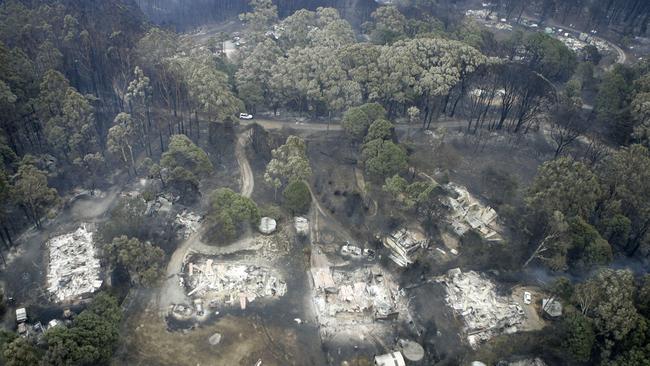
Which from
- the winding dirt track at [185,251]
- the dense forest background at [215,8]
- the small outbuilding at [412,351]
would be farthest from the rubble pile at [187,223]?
the dense forest background at [215,8]

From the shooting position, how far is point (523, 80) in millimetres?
83875

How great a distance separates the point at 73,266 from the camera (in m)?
55.7

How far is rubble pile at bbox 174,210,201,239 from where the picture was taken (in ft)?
204

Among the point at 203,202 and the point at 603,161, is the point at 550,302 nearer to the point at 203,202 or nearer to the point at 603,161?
the point at 603,161

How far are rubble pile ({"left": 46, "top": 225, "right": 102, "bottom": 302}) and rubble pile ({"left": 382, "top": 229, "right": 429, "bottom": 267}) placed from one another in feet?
124

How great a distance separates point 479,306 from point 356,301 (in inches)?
602

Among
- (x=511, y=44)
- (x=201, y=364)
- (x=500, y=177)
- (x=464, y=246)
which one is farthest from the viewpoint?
(x=511, y=44)

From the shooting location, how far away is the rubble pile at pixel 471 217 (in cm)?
6431

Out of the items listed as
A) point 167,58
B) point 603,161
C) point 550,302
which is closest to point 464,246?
point 550,302

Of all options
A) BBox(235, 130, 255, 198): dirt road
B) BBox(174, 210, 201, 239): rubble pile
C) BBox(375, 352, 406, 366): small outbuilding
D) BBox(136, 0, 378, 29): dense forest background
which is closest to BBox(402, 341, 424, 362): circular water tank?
BBox(375, 352, 406, 366): small outbuilding

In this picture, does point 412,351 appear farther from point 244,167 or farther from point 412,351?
point 244,167

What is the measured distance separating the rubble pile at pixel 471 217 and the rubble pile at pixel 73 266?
4930cm

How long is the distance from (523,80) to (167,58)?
67.8 meters

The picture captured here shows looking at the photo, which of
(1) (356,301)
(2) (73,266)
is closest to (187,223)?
(2) (73,266)
